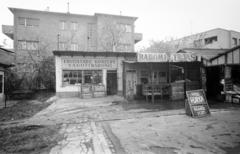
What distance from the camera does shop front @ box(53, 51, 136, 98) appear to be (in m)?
13.1

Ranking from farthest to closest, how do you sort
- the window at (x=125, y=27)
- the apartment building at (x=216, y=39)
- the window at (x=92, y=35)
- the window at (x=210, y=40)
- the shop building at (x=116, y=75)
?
the window at (x=210, y=40)
the apartment building at (x=216, y=39)
the window at (x=125, y=27)
the window at (x=92, y=35)
the shop building at (x=116, y=75)

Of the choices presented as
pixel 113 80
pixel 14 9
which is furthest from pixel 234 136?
pixel 14 9

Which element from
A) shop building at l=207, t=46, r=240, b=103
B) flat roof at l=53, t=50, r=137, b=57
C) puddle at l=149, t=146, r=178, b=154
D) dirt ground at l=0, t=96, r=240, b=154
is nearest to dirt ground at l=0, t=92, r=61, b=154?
dirt ground at l=0, t=96, r=240, b=154

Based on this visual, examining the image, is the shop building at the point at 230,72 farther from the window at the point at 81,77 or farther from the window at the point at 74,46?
the window at the point at 74,46

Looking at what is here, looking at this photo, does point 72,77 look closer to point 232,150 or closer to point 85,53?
point 85,53

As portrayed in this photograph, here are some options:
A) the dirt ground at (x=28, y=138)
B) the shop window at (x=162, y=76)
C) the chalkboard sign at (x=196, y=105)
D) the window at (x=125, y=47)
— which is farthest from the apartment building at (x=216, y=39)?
the dirt ground at (x=28, y=138)

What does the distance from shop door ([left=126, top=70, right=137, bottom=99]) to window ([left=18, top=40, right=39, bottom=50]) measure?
47.9 feet

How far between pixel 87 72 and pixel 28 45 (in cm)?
1276

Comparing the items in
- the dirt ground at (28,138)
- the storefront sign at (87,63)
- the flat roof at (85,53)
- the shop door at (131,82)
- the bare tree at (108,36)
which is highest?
the bare tree at (108,36)

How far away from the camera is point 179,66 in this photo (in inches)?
549

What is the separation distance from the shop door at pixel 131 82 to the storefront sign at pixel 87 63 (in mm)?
1776

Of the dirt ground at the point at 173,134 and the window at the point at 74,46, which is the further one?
the window at the point at 74,46

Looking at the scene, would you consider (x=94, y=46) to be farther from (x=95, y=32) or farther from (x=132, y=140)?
(x=132, y=140)

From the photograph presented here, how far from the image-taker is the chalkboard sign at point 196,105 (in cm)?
686
